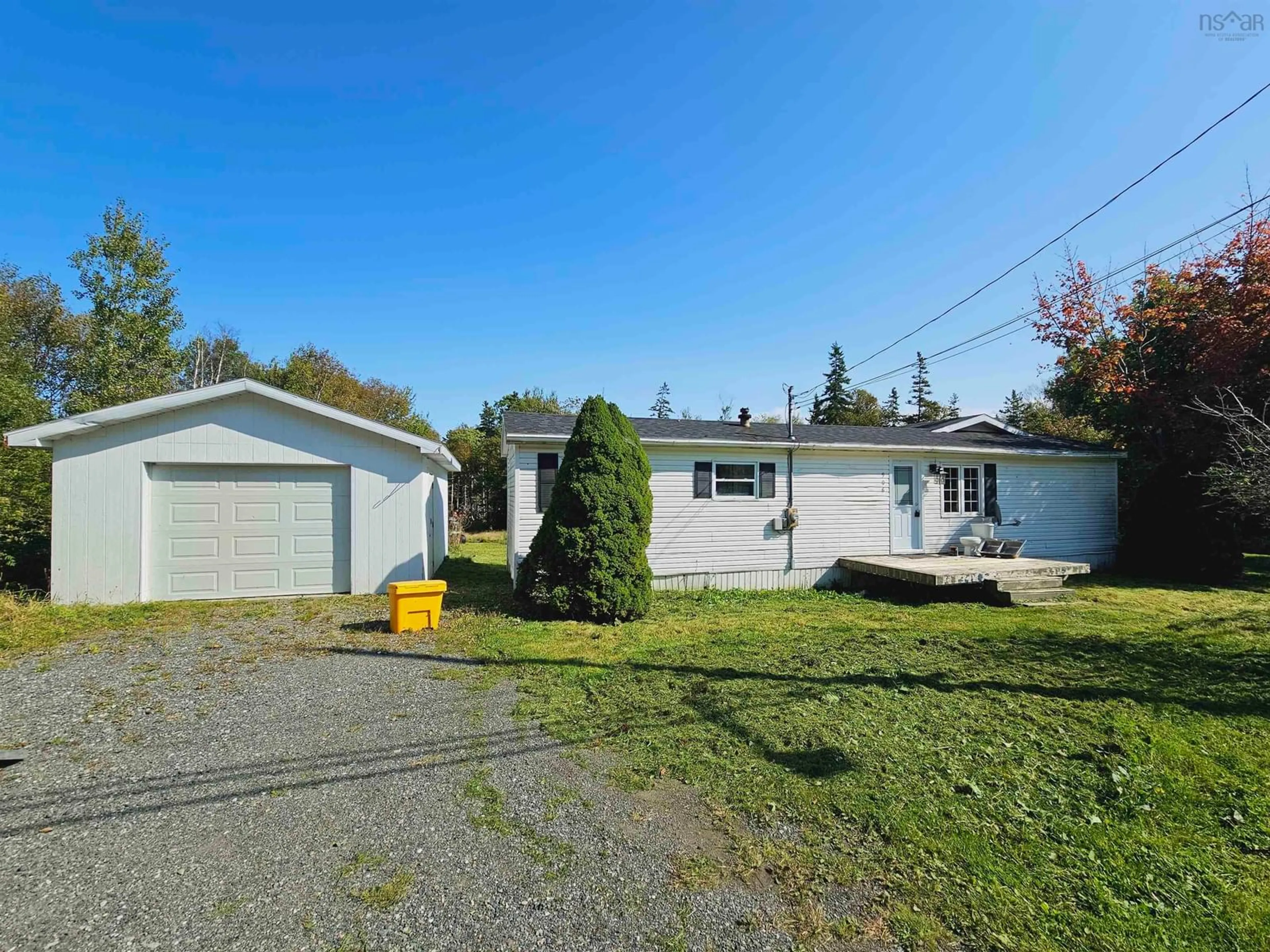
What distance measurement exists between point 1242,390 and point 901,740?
47.3 ft

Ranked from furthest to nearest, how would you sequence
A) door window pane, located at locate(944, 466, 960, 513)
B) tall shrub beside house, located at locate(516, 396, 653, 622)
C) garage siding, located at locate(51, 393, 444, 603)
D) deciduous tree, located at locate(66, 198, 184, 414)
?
deciduous tree, located at locate(66, 198, 184, 414), door window pane, located at locate(944, 466, 960, 513), garage siding, located at locate(51, 393, 444, 603), tall shrub beside house, located at locate(516, 396, 653, 622)

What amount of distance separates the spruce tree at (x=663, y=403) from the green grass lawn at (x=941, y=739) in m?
46.9

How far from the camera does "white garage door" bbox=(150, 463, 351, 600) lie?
8477mm

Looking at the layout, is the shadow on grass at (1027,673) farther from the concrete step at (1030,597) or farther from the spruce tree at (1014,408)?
the spruce tree at (1014,408)

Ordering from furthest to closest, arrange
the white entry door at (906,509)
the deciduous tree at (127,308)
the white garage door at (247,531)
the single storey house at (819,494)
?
1. the deciduous tree at (127,308)
2. the white entry door at (906,509)
3. the single storey house at (819,494)
4. the white garage door at (247,531)

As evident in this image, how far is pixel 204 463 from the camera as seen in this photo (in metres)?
8.53

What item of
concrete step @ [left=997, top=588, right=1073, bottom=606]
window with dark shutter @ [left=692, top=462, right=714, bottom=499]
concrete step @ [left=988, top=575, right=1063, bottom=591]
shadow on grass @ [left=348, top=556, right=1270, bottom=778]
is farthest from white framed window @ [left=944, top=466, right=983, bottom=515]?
window with dark shutter @ [left=692, top=462, right=714, bottom=499]

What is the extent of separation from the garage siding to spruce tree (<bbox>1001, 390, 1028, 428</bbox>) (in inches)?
1391

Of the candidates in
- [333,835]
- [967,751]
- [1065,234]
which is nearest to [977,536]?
[1065,234]

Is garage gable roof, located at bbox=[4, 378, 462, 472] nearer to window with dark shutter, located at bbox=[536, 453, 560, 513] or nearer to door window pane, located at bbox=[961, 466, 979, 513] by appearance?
window with dark shutter, located at bbox=[536, 453, 560, 513]

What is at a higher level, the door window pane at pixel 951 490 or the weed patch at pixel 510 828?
the door window pane at pixel 951 490

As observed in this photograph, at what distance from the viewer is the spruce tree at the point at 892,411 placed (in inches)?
1569

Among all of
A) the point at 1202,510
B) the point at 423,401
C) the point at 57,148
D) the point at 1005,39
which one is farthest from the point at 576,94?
the point at 423,401

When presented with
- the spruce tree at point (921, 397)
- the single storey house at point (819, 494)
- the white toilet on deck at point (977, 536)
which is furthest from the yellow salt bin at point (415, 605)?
the spruce tree at point (921, 397)
